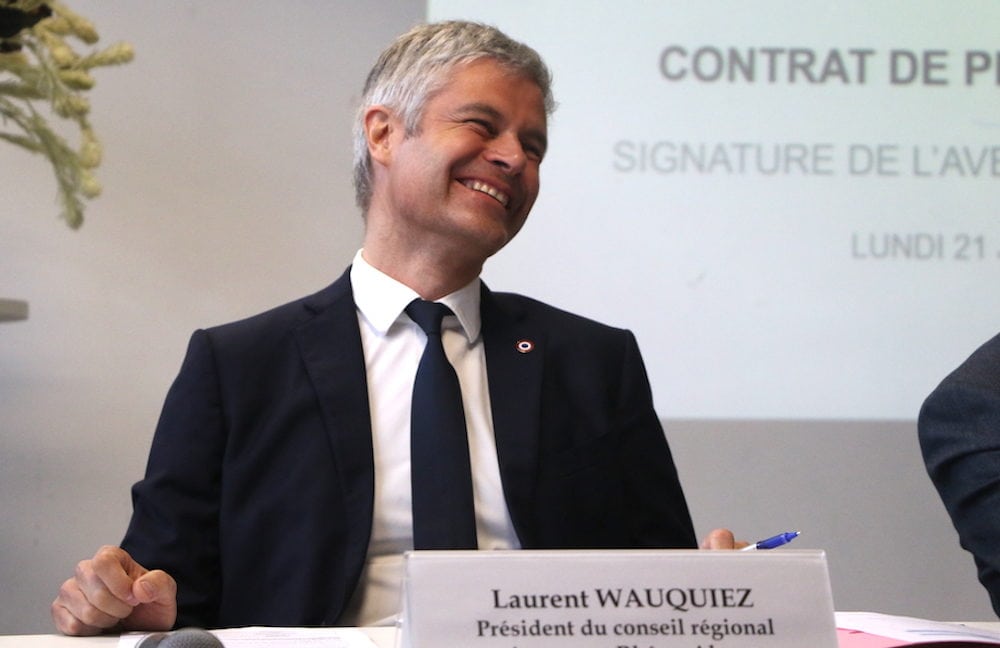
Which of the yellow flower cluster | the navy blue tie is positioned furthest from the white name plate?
the yellow flower cluster

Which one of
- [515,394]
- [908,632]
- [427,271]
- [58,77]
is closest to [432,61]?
[427,271]

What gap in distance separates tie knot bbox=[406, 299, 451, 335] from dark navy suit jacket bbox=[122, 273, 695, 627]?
0.08m

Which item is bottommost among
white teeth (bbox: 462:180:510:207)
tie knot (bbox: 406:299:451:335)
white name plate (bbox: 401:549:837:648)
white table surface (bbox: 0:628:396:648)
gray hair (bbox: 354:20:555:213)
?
white table surface (bbox: 0:628:396:648)

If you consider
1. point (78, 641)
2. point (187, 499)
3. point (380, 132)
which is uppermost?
point (380, 132)

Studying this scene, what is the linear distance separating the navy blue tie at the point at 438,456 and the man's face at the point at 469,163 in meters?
0.12

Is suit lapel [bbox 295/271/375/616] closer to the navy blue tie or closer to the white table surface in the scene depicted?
the navy blue tie

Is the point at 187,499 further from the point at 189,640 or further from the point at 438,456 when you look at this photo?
the point at 189,640

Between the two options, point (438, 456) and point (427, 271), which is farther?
point (427, 271)

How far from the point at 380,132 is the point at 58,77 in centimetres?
100

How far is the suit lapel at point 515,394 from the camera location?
5.34 feet

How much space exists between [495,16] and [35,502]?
5.02ft

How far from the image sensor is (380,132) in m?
1.82

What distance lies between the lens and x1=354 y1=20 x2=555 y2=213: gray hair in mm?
1731

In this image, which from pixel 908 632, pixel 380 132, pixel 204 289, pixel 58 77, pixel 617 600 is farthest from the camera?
pixel 204 289
